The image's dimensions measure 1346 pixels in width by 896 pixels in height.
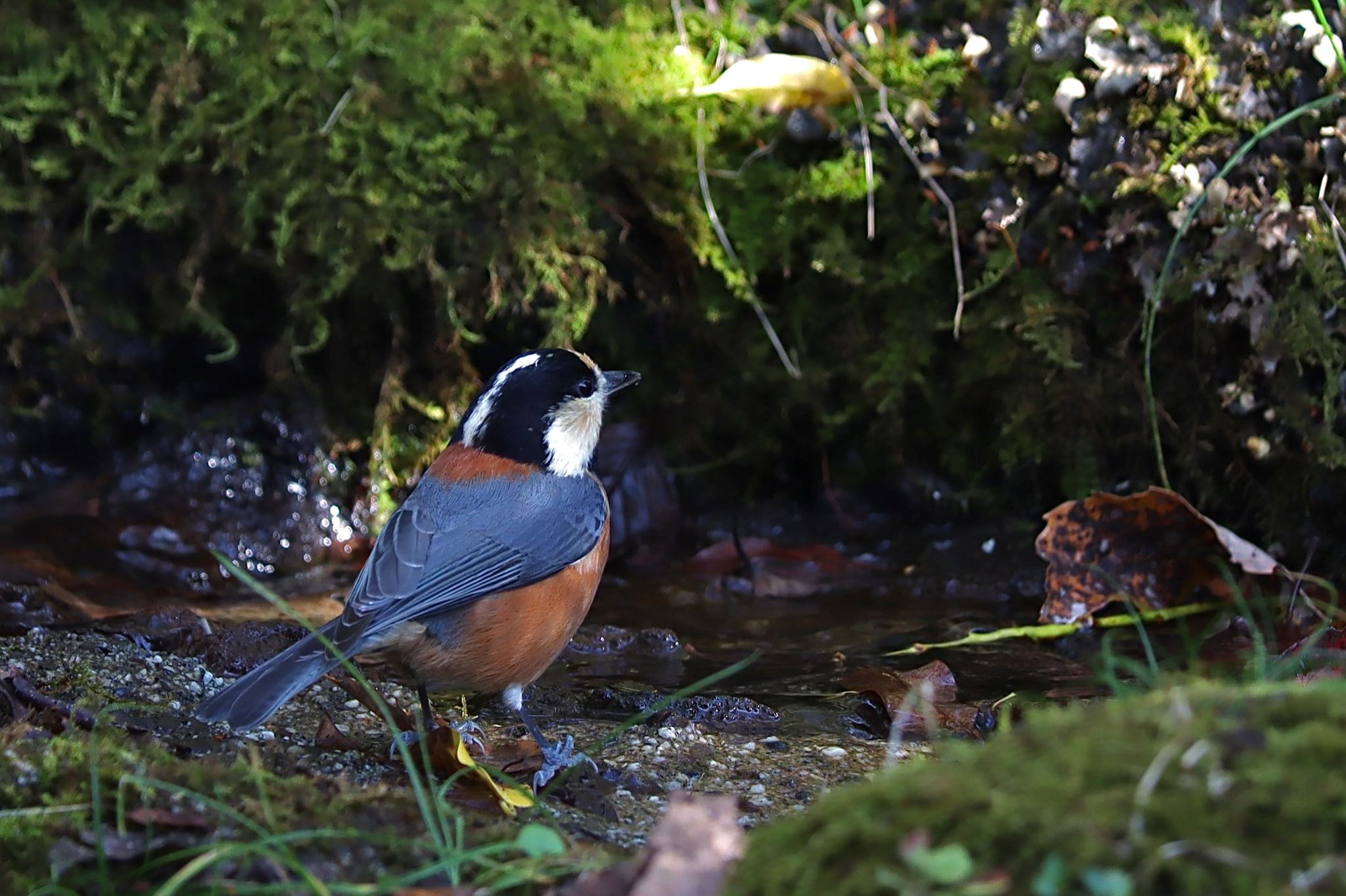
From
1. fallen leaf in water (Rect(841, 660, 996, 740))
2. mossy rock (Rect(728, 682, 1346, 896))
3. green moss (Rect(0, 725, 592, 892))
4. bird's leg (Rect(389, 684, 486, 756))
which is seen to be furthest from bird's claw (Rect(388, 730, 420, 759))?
mossy rock (Rect(728, 682, 1346, 896))

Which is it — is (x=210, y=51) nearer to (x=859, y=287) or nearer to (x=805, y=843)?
(x=859, y=287)

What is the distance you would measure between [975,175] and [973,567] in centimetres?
180

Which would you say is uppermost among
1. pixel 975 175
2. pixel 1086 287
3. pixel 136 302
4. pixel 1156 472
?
pixel 975 175

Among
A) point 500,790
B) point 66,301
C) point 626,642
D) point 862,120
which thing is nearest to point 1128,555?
point 626,642

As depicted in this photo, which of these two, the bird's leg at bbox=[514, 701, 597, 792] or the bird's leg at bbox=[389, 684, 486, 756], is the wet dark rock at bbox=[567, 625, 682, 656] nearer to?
the bird's leg at bbox=[389, 684, 486, 756]

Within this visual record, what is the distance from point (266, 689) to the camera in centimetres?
341

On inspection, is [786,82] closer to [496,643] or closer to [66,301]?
[496,643]

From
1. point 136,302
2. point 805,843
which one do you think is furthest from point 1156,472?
point 136,302

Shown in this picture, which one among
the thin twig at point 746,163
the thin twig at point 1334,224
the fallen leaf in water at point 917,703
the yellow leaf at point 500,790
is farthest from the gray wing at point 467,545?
the thin twig at point 1334,224

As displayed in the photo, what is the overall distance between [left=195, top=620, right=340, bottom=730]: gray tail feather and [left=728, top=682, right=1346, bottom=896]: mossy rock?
5.95 feet

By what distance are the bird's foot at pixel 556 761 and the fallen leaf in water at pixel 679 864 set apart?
1.19 metres

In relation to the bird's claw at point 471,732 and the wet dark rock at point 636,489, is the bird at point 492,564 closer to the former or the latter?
the bird's claw at point 471,732

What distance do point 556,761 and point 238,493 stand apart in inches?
139

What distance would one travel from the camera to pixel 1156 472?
5.61 metres
